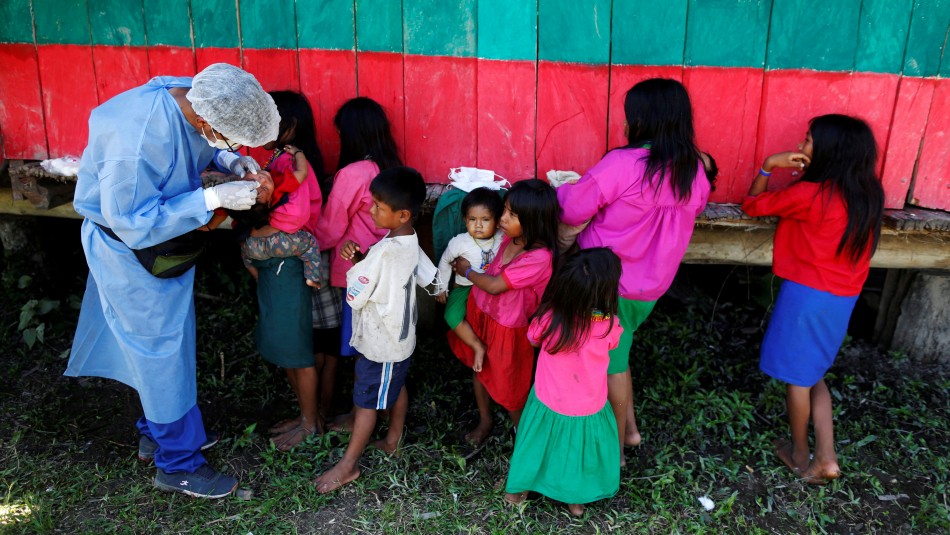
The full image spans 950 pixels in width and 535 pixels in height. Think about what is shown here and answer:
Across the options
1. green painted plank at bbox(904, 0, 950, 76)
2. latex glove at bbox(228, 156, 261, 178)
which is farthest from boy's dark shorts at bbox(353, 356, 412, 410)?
green painted plank at bbox(904, 0, 950, 76)

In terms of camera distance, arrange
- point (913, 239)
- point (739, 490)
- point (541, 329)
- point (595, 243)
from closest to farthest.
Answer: point (541, 329) → point (595, 243) → point (739, 490) → point (913, 239)

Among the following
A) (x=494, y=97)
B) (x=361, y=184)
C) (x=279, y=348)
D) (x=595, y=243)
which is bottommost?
(x=279, y=348)

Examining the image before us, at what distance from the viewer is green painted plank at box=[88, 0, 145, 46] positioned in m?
3.59

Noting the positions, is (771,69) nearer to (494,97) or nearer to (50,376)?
(494,97)

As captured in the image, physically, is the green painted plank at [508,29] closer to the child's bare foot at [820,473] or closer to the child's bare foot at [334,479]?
the child's bare foot at [334,479]

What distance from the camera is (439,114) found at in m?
3.55

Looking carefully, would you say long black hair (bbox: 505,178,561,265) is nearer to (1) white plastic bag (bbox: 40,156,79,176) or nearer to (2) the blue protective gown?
(2) the blue protective gown

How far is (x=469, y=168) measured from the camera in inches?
139

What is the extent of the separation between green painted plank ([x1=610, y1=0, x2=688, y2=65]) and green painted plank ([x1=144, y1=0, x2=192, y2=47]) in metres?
2.02

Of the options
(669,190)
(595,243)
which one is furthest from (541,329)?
(669,190)

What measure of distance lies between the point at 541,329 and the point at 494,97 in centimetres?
118

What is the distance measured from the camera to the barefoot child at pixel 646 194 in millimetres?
2973

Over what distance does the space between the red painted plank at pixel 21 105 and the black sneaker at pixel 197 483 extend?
5.99 feet

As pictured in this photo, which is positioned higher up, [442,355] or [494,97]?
[494,97]
